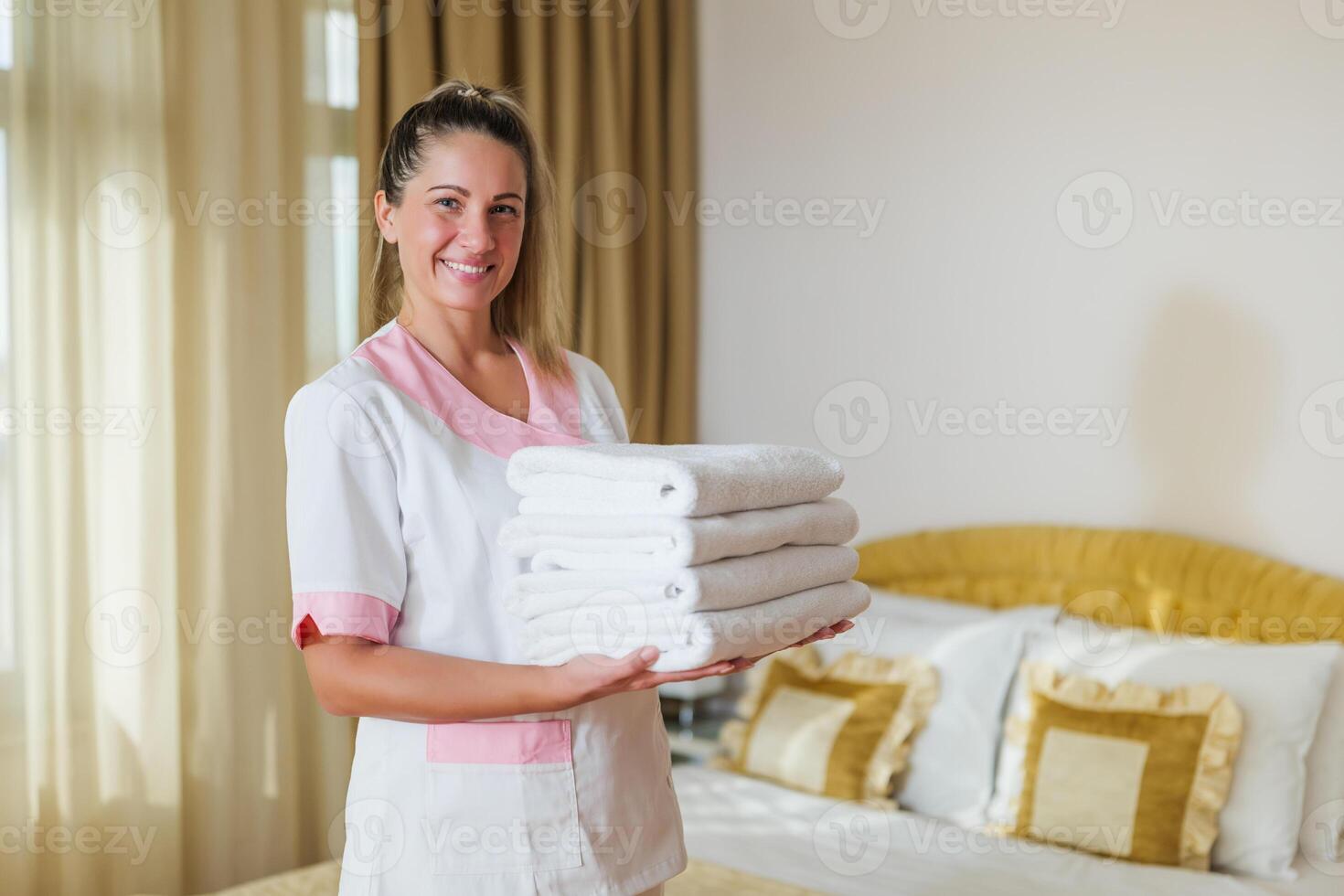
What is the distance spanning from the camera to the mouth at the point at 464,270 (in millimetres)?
1415

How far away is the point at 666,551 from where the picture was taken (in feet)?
4.00

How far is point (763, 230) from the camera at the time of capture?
351cm

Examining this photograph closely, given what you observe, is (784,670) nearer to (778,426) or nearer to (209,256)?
(778,426)

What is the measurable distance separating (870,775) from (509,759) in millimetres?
1549

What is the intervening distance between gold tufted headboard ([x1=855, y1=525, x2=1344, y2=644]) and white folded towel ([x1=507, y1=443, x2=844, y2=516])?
1.59 meters

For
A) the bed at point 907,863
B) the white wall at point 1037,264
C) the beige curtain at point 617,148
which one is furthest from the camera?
the beige curtain at point 617,148

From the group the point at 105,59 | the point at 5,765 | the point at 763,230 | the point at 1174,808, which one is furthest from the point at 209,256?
the point at 1174,808
